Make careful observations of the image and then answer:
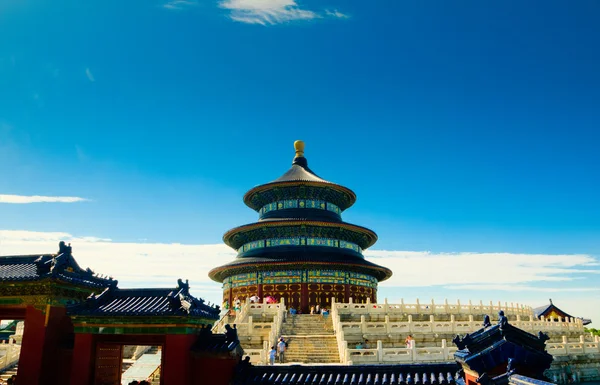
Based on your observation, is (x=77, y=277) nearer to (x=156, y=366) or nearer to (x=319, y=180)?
(x=156, y=366)

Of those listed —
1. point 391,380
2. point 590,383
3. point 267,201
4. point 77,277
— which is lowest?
point 590,383

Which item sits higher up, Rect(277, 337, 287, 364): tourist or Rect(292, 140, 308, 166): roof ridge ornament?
Rect(292, 140, 308, 166): roof ridge ornament

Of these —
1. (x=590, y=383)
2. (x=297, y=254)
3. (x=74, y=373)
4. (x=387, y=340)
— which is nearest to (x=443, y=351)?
(x=387, y=340)

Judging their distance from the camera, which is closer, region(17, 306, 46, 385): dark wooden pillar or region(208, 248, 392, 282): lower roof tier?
region(17, 306, 46, 385): dark wooden pillar

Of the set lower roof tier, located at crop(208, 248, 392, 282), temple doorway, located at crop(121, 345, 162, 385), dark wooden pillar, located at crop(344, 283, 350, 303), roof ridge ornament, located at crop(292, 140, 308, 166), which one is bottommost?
temple doorway, located at crop(121, 345, 162, 385)

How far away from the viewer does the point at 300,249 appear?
4259 centimetres

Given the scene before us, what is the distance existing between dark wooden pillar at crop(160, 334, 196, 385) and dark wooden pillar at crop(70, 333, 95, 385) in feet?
7.82

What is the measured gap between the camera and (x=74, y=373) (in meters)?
13.5

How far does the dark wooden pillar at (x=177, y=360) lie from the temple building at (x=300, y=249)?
89.5 ft

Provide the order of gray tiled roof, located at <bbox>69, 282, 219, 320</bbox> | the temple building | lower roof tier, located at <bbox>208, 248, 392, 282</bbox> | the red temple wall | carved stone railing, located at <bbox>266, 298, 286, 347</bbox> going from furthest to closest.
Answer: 1. the temple building
2. the red temple wall
3. lower roof tier, located at <bbox>208, 248, 392, 282</bbox>
4. carved stone railing, located at <bbox>266, 298, 286, 347</bbox>
5. gray tiled roof, located at <bbox>69, 282, 219, 320</bbox>

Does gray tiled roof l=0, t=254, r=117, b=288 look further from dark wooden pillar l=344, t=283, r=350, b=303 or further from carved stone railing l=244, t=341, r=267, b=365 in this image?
dark wooden pillar l=344, t=283, r=350, b=303

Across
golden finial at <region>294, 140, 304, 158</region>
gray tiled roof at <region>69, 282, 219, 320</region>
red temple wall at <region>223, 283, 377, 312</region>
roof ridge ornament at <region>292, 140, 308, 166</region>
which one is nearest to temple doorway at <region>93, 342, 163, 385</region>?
gray tiled roof at <region>69, 282, 219, 320</region>

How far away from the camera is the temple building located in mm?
41062

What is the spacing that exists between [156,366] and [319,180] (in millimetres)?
27490
